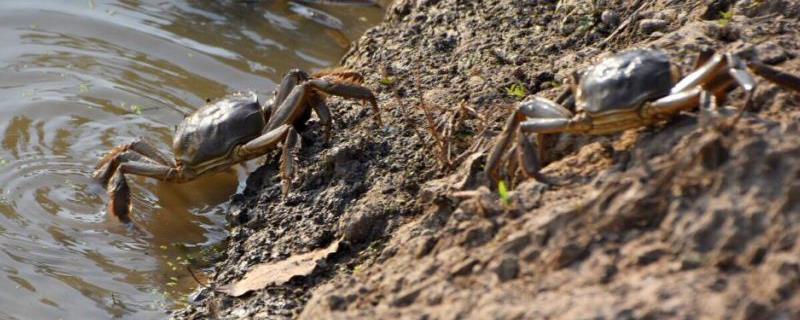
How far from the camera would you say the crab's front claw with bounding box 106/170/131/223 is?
7559 millimetres

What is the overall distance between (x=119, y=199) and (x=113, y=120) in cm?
146

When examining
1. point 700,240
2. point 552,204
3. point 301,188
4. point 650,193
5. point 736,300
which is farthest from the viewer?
point 301,188

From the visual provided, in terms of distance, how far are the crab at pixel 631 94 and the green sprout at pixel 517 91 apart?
106 centimetres

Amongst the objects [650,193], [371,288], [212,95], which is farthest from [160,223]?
[650,193]

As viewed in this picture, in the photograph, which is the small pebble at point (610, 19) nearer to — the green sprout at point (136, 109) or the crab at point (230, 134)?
the crab at point (230, 134)

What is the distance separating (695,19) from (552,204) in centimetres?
208

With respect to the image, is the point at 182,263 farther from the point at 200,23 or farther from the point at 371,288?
the point at 200,23

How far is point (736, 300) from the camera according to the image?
3.84 metres

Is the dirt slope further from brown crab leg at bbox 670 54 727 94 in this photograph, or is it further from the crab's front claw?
the crab's front claw

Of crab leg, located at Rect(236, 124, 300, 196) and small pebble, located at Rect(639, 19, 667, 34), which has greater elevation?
crab leg, located at Rect(236, 124, 300, 196)

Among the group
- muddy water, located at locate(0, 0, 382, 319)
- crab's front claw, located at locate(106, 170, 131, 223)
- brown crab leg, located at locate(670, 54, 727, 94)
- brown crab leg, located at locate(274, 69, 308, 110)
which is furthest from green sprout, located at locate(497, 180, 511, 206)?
crab's front claw, located at locate(106, 170, 131, 223)

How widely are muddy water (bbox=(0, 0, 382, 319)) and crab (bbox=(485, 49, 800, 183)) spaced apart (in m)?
2.41

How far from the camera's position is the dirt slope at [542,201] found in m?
4.10

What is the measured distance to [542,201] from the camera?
4914 mm
